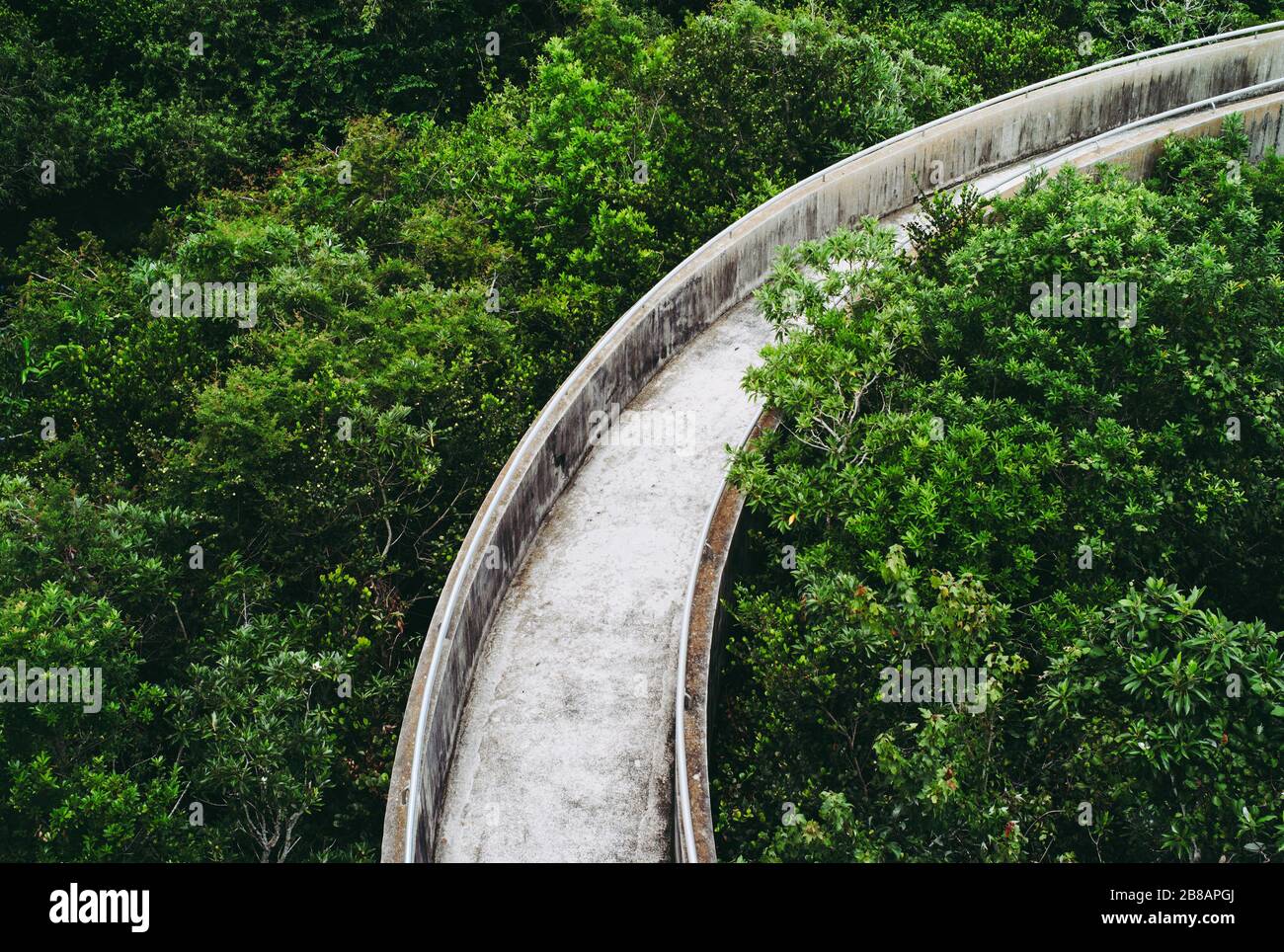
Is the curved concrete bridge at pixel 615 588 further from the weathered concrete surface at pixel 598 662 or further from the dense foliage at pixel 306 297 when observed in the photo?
the dense foliage at pixel 306 297

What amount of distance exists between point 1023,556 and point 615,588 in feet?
18.0

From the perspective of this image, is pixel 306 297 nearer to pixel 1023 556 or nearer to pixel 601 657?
pixel 601 657

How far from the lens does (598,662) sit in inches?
595

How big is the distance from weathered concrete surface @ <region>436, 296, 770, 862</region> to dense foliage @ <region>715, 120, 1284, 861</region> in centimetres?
128

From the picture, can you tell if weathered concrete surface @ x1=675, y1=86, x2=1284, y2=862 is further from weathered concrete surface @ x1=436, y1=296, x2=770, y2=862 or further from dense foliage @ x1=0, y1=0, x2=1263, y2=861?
dense foliage @ x1=0, y1=0, x2=1263, y2=861

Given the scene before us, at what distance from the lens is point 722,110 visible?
78.8ft

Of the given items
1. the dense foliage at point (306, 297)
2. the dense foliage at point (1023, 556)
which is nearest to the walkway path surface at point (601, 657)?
the dense foliage at point (1023, 556)

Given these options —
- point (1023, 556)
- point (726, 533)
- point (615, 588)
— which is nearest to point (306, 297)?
point (615, 588)

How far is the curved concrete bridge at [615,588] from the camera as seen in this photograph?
1338 centimetres

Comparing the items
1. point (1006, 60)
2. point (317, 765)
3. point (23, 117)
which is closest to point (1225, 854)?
point (317, 765)

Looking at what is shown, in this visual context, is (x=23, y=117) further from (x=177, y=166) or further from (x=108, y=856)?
(x=108, y=856)

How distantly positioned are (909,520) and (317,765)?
8.46m

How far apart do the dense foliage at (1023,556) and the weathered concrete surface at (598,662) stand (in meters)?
1.28

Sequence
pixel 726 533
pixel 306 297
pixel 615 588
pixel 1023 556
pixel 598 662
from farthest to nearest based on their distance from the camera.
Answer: pixel 306 297 < pixel 615 588 < pixel 726 533 < pixel 598 662 < pixel 1023 556
